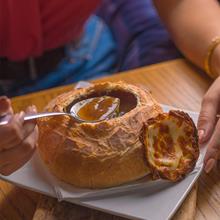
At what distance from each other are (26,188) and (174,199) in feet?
0.68

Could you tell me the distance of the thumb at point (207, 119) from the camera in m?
0.73

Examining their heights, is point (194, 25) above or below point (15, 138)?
below

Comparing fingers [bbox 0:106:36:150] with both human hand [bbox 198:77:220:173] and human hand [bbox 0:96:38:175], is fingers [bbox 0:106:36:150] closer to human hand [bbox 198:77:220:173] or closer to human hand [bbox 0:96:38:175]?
human hand [bbox 0:96:38:175]

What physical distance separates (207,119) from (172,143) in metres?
0.11

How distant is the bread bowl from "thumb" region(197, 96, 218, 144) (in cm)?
10

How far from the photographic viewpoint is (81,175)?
649mm

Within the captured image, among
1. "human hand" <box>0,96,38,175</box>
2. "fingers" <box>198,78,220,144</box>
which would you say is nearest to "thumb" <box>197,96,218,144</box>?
"fingers" <box>198,78,220,144</box>

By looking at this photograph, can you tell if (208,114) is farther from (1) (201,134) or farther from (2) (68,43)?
(2) (68,43)

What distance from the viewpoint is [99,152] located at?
0.64m

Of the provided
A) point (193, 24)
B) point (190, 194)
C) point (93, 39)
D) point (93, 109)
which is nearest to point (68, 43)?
point (93, 39)

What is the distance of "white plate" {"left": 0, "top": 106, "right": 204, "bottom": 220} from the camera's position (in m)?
0.62

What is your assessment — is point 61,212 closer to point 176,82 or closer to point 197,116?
point 197,116

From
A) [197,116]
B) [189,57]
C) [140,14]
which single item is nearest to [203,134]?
[197,116]

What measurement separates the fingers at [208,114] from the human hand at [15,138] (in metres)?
0.26
